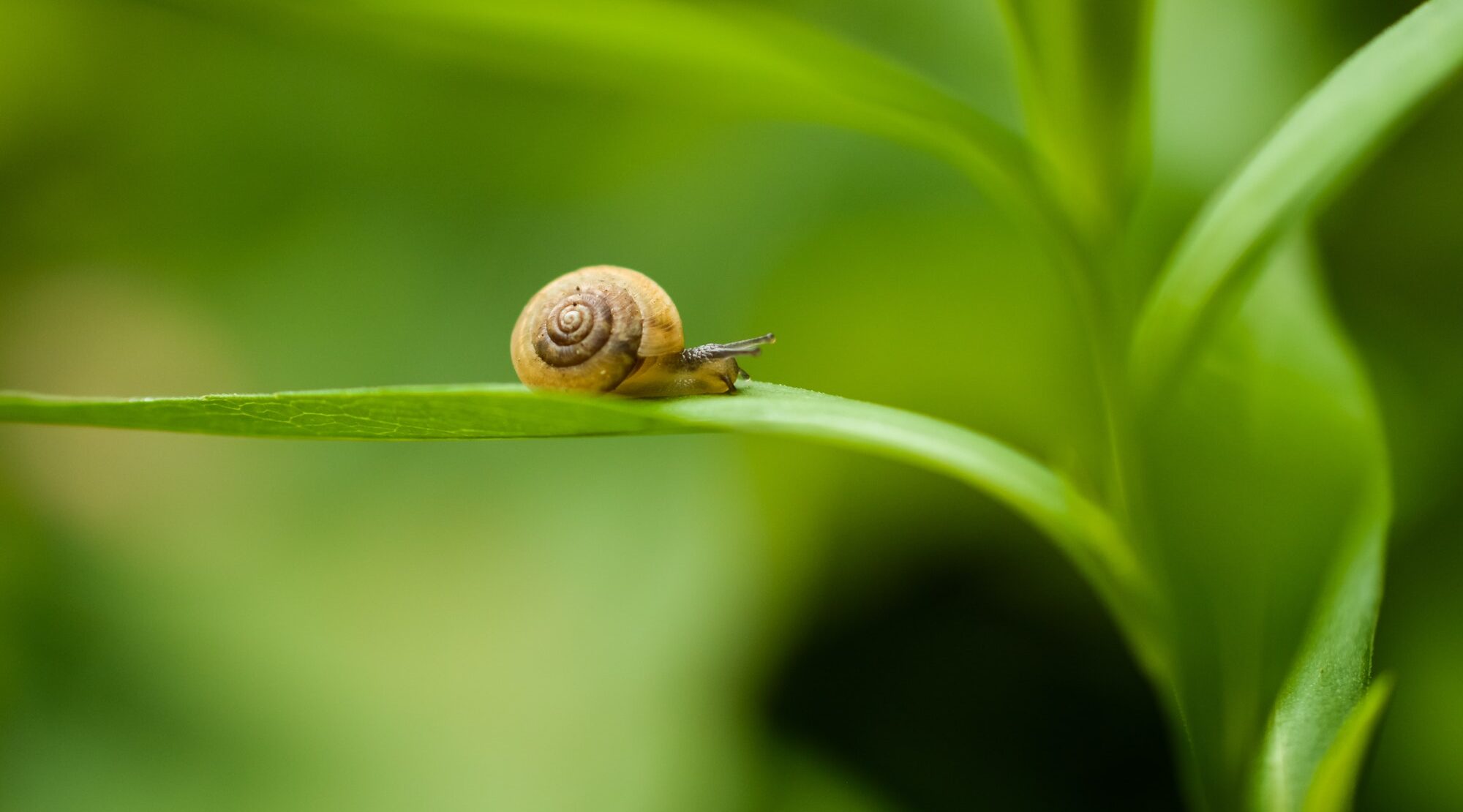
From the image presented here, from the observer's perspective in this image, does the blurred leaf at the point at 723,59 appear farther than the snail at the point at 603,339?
No

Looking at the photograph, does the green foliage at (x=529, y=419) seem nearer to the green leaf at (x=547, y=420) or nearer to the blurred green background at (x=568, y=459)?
the green leaf at (x=547, y=420)

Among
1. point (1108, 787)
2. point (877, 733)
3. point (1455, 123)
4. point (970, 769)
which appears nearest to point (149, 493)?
point (877, 733)

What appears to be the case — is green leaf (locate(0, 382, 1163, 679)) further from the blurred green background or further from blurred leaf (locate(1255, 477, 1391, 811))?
the blurred green background

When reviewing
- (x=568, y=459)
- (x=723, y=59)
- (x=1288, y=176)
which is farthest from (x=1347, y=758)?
(x=568, y=459)

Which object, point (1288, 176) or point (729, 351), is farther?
point (729, 351)

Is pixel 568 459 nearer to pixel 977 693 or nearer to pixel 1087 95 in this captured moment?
pixel 977 693


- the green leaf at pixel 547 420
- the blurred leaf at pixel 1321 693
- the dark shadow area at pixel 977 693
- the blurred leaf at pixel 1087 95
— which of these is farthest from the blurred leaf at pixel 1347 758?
the dark shadow area at pixel 977 693

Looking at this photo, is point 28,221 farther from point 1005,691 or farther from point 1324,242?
point 1324,242
